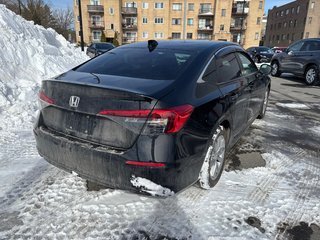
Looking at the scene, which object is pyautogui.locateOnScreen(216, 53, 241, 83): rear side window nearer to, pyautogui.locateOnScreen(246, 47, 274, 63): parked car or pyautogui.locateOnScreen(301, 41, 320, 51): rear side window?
pyautogui.locateOnScreen(301, 41, 320, 51): rear side window

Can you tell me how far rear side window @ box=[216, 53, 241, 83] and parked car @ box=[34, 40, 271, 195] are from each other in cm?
3

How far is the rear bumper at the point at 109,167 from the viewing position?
2.06 meters

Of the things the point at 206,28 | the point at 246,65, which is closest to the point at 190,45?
the point at 246,65

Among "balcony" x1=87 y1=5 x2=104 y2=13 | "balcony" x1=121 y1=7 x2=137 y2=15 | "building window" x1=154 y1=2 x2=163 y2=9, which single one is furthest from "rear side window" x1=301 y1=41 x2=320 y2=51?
"balcony" x1=87 y1=5 x2=104 y2=13

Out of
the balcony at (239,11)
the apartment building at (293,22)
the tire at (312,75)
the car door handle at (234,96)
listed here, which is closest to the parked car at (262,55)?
the tire at (312,75)

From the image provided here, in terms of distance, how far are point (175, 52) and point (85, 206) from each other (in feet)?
6.35

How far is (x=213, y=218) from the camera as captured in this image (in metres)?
2.41

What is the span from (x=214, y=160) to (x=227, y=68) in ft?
3.82

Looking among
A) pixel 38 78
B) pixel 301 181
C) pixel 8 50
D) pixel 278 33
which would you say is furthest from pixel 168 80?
pixel 278 33

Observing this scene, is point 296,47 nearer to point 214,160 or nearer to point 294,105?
point 294,105

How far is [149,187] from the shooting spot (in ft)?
6.86

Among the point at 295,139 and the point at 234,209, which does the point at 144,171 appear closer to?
the point at 234,209

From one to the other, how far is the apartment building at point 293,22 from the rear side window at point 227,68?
64.5 meters

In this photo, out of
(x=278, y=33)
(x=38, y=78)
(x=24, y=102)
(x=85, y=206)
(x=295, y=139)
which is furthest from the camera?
(x=278, y=33)
